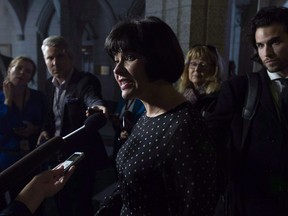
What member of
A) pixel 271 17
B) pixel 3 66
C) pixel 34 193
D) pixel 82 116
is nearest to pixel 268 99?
pixel 271 17

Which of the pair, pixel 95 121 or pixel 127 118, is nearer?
pixel 95 121

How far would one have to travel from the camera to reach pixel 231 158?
1.53 meters

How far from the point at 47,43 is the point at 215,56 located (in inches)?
50.9

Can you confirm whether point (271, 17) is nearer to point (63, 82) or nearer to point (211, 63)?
point (211, 63)

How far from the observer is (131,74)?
3.59ft

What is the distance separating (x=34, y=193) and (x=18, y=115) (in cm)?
175

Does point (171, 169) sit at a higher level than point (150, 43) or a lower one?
lower

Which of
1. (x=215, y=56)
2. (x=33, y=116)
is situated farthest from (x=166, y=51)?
(x=33, y=116)

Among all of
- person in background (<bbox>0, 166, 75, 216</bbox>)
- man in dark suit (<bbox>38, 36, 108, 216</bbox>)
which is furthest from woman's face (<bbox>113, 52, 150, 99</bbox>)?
man in dark suit (<bbox>38, 36, 108, 216</bbox>)

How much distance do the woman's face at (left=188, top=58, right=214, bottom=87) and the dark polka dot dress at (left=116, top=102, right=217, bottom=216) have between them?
119 centimetres

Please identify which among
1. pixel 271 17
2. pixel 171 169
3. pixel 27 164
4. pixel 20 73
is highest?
pixel 271 17

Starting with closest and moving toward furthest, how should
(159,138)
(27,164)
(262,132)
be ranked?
(27,164), (159,138), (262,132)

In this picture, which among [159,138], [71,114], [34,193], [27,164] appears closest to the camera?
[27,164]

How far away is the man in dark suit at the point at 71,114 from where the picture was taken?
2234 millimetres
